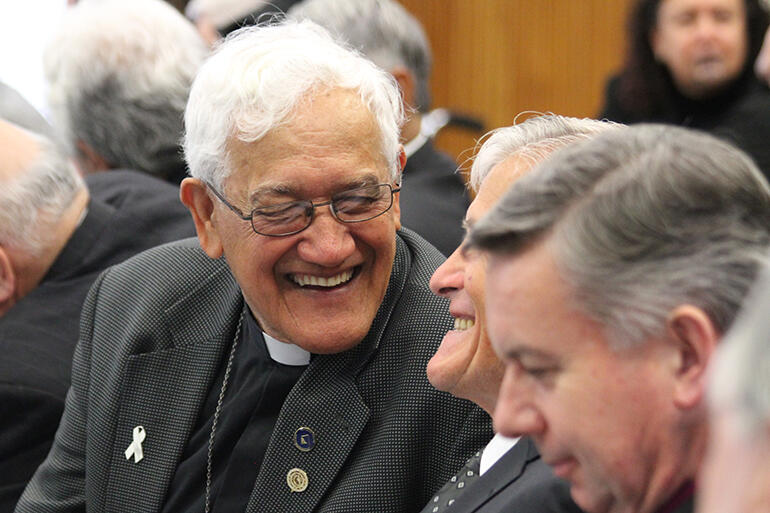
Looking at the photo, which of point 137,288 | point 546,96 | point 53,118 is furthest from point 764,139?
point 546,96

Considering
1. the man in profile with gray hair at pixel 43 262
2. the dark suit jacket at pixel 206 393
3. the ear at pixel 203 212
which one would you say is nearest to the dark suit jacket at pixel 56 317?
the man in profile with gray hair at pixel 43 262

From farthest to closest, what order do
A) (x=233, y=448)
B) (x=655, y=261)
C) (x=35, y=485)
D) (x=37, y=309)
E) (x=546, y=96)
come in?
(x=546, y=96) < (x=37, y=309) < (x=35, y=485) < (x=233, y=448) < (x=655, y=261)

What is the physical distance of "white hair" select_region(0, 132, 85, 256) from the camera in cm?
266

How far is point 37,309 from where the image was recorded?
8.65ft

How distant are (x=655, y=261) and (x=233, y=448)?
1289 mm

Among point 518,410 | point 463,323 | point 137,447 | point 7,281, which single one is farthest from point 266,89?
point 7,281

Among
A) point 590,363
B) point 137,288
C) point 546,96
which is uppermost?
point 590,363

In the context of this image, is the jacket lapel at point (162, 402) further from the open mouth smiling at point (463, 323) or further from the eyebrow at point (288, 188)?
the open mouth smiling at point (463, 323)

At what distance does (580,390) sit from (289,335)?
3.34 feet

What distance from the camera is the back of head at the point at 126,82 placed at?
338 cm

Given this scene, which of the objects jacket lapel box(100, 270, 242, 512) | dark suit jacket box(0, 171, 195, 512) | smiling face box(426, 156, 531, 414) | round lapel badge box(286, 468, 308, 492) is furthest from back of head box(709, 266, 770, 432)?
dark suit jacket box(0, 171, 195, 512)

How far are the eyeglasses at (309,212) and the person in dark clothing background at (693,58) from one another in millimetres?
2012

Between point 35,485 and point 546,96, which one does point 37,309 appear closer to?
point 35,485

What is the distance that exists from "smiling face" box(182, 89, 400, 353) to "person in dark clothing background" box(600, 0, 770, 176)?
6.59 ft
